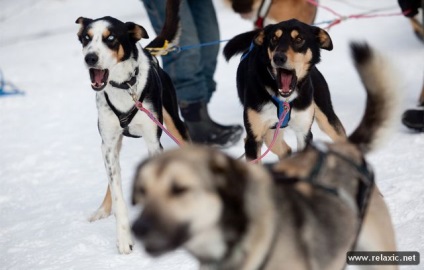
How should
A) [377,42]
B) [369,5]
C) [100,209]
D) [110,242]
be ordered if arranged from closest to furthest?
1. [110,242]
2. [100,209]
3. [377,42]
4. [369,5]

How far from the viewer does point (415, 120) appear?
170 inches

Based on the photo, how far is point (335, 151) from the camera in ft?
6.86

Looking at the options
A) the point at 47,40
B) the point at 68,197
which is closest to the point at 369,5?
the point at 47,40

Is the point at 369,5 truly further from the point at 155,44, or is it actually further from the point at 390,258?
the point at 390,258

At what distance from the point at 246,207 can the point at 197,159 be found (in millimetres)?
190

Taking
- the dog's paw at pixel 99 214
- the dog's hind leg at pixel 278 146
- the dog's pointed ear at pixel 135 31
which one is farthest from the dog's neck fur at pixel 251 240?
the dog's hind leg at pixel 278 146

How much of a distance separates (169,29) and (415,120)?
181 centimetres

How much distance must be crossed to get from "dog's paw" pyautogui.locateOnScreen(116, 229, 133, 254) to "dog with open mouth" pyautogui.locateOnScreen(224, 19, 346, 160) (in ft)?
2.80

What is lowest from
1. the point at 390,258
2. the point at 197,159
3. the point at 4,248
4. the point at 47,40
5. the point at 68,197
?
the point at 47,40

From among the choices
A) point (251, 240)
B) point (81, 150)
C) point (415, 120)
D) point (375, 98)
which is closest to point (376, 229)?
point (375, 98)

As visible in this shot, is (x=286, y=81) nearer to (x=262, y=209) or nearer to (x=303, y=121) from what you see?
(x=303, y=121)

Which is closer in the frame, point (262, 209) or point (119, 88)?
point (262, 209)

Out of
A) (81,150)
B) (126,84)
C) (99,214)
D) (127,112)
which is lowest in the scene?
(81,150)

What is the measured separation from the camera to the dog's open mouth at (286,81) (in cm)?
348
